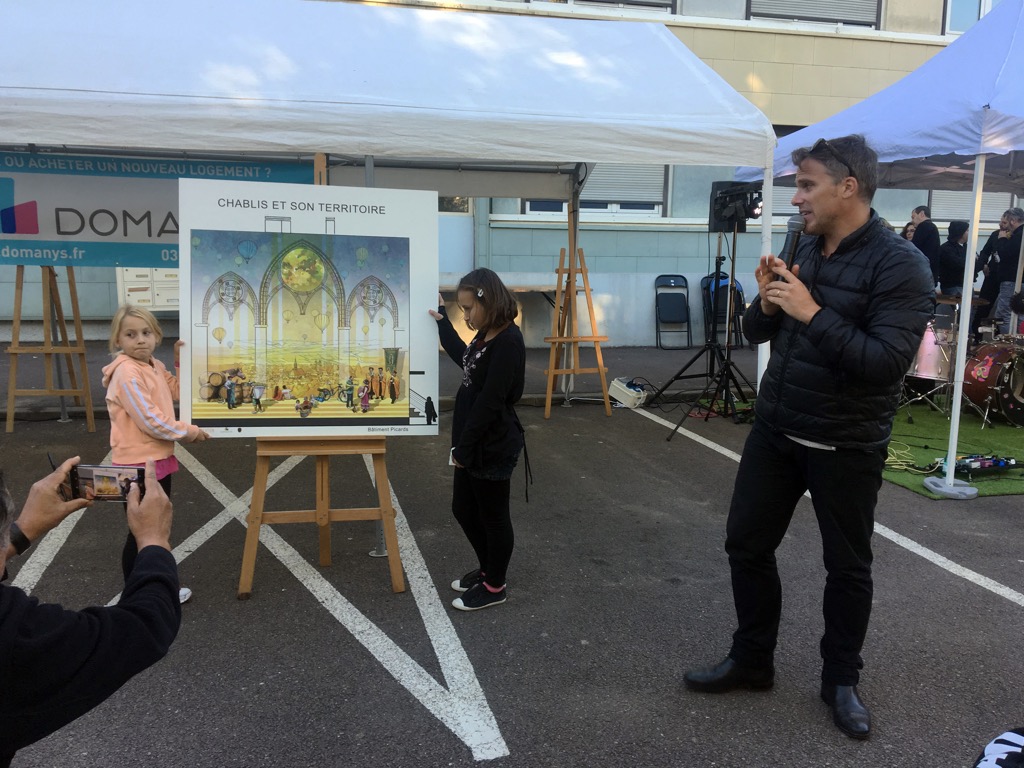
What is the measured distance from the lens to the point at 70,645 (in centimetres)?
130

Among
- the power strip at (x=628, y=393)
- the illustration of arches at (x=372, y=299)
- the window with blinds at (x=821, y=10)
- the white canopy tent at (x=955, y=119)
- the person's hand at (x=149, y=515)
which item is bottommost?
the power strip at (x=628, y=393)

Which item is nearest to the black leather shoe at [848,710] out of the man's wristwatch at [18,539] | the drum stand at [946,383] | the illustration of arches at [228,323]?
the man's wristwatch at [18,539]

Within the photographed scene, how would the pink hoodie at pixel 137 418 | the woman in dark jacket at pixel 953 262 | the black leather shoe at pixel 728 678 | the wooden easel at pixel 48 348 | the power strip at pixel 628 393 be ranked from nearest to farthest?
the black leather shoe at pixel 728 678
the pink hoodie at pixel 137 418
the wooden easel at pixel 48 348
the power strip at pixel 628 393
the woman in dark jacket at pixel 953 262

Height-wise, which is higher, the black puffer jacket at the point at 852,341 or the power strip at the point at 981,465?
the black puffer jacket at the point at 852,341

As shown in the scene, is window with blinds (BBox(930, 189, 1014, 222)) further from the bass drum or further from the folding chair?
the bass drum

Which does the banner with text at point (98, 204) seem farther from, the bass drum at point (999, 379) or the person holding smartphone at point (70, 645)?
the bass drum at point (999, 379)

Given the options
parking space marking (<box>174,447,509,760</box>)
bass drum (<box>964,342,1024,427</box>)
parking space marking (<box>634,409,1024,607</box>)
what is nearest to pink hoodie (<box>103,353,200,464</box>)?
parking space marking (<box>174,447,509,760</box>)

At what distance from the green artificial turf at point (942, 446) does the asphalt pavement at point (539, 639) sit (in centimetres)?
37

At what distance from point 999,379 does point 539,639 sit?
243 inches

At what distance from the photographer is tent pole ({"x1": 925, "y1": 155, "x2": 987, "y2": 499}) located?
486 centimetres

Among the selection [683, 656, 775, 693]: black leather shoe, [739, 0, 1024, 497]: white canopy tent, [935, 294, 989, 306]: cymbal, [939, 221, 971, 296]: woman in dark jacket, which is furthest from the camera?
[939, 221, 971, 296]: woman in dark jacket

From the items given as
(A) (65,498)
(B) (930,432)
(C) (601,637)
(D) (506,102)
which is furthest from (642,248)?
(A) (65,498)

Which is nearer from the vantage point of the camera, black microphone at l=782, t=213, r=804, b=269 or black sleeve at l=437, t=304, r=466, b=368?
black microphone at l=782, t=213, r=804, b=269

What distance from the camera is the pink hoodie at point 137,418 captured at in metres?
3.06
